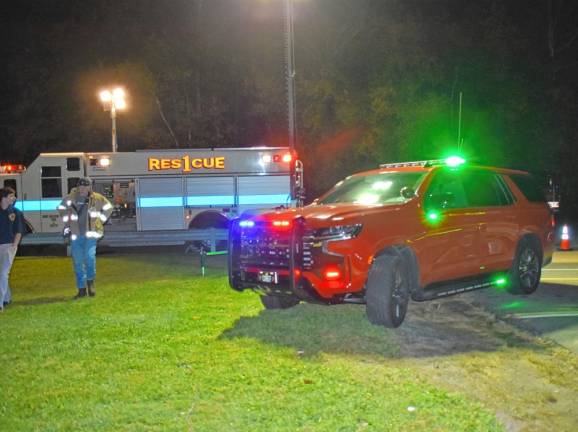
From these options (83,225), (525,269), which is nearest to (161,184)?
(83,225)

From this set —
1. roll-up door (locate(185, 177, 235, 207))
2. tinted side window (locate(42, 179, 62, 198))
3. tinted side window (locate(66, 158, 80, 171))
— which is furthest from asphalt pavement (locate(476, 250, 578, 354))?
tinted side window (locate(42, 179, 62, 198))

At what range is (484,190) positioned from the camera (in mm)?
8969

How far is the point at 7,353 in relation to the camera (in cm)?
655

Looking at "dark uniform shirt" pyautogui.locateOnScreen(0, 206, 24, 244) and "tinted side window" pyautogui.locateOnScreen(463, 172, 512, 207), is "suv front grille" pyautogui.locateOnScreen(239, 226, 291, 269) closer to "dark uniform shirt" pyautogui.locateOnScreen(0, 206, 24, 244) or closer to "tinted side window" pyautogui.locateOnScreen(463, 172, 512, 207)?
"tinted side window" pyautogui.locateOnScreen(463, 172, 512, 207)

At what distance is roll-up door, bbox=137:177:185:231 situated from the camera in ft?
59.8

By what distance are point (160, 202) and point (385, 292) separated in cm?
1203

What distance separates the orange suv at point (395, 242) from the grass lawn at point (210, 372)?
534 millimetres

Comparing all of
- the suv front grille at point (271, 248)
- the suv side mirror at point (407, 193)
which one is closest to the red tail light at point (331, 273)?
the suv front grille at point (271, 248)

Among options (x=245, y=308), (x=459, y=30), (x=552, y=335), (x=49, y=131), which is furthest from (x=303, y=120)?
(x=552, y=335)

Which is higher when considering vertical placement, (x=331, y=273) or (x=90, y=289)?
(x=331, y=273)

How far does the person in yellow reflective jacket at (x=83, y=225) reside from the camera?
980cm

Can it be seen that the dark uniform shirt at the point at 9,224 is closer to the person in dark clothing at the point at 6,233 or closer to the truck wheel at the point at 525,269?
the person in dark clothing at the point at 6,233

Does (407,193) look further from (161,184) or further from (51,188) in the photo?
(51,188)

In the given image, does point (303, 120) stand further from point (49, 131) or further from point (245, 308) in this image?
point (245, 308)
